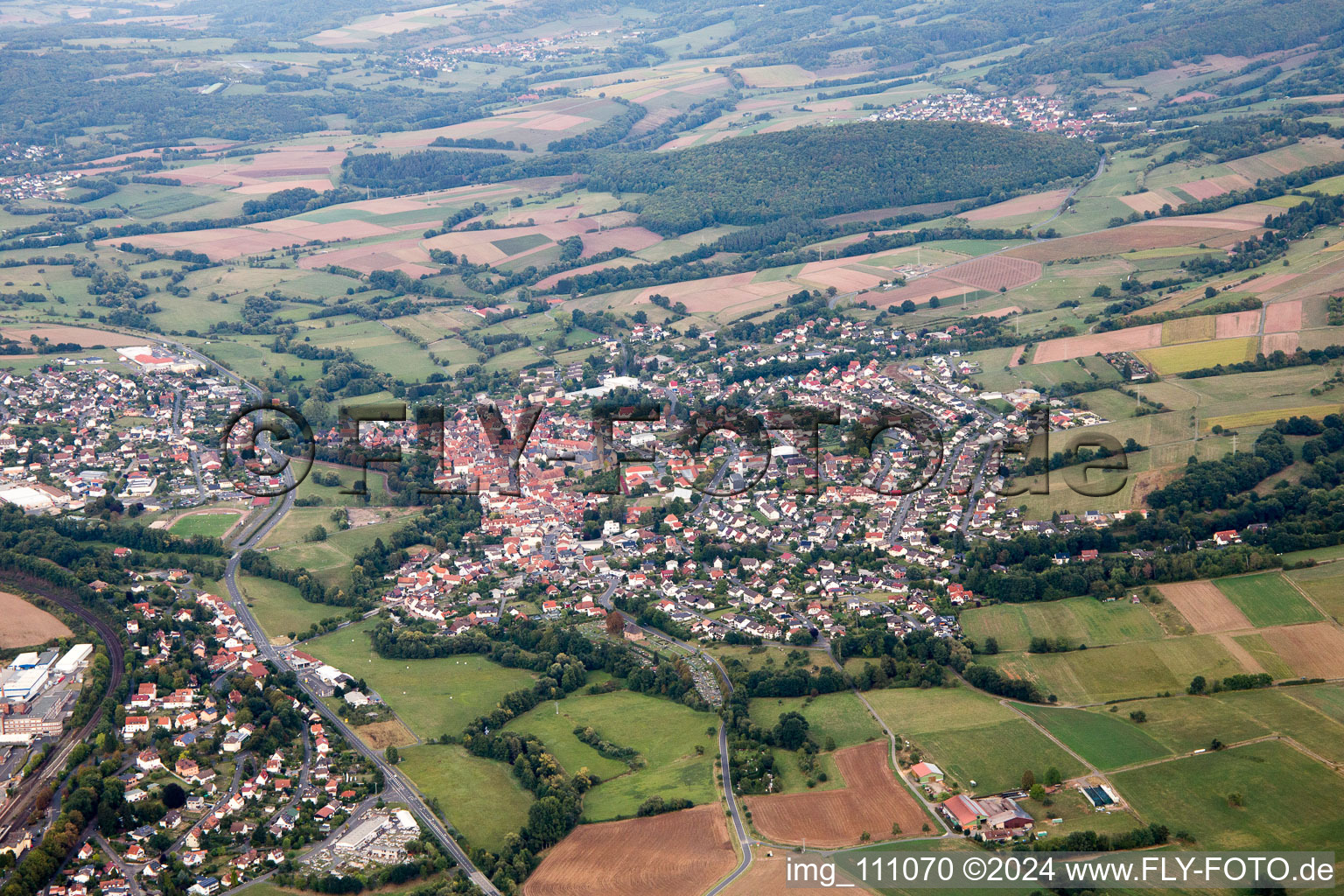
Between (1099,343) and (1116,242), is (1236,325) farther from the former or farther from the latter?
(1116,242)

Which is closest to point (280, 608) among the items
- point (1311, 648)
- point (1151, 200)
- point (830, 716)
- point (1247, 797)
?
point (830, 716)

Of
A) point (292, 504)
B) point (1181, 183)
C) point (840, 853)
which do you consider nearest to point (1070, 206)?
point (1181, 183)

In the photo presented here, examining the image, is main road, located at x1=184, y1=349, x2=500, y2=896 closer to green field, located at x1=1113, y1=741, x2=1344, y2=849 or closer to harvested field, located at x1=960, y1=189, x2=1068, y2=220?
green field, located at x1=1113, y1=741, x2=1344, y2=849

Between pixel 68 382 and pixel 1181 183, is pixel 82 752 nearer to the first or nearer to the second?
pixel 68 382

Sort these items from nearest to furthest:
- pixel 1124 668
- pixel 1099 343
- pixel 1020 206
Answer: pixel 1124 668
pixel 1099 343
pixel 1020 206

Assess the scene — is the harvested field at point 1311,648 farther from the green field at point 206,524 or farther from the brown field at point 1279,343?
the green field at point 206,524

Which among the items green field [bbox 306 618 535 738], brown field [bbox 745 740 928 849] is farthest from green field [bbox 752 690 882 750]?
green field [bbox 306 618 535 738]

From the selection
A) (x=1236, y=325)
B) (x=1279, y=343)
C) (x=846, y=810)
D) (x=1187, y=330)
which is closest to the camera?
(x=846, y=810)
